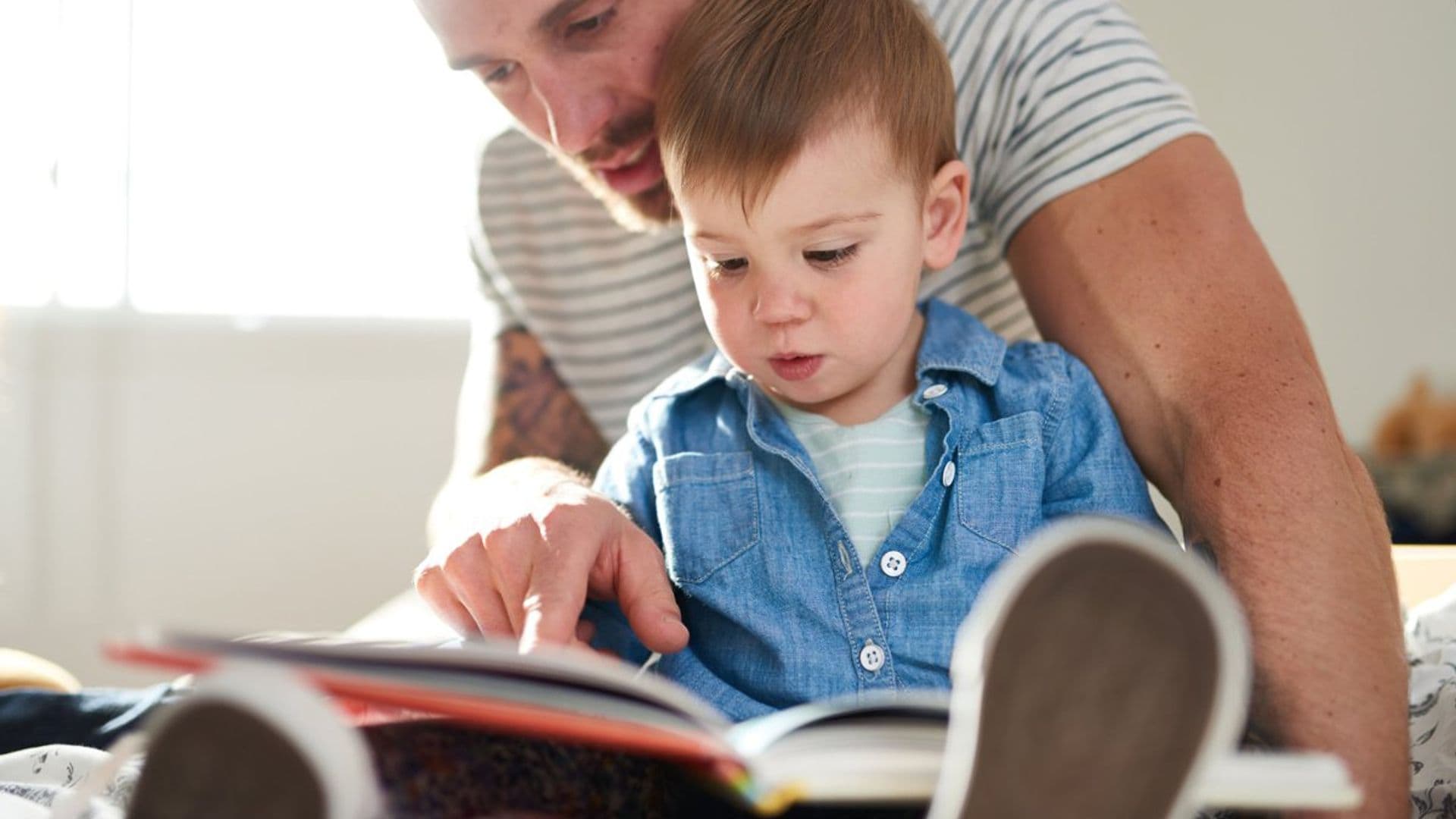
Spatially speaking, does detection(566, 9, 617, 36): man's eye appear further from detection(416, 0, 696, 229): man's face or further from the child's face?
the child's face

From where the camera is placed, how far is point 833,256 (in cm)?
116

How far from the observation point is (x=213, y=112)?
3596mm

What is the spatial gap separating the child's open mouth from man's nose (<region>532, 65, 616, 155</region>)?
38cm

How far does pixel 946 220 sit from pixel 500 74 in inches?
20.5

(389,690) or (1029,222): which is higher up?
(1029,222)

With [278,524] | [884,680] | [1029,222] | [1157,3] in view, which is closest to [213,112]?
[278,524]

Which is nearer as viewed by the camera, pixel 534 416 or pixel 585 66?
pixel 585 66

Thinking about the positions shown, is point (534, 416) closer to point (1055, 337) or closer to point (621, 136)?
point (621, 136)

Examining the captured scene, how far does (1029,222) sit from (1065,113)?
0.11m

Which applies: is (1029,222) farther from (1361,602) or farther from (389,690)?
(389,690)

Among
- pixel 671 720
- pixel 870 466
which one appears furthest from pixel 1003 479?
pixel 671 720

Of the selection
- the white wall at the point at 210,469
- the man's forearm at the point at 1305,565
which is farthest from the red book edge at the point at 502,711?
the white wall at the point at 210,469

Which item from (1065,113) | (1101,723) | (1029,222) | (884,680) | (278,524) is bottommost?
(278,524)

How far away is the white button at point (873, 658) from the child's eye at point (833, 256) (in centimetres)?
32
